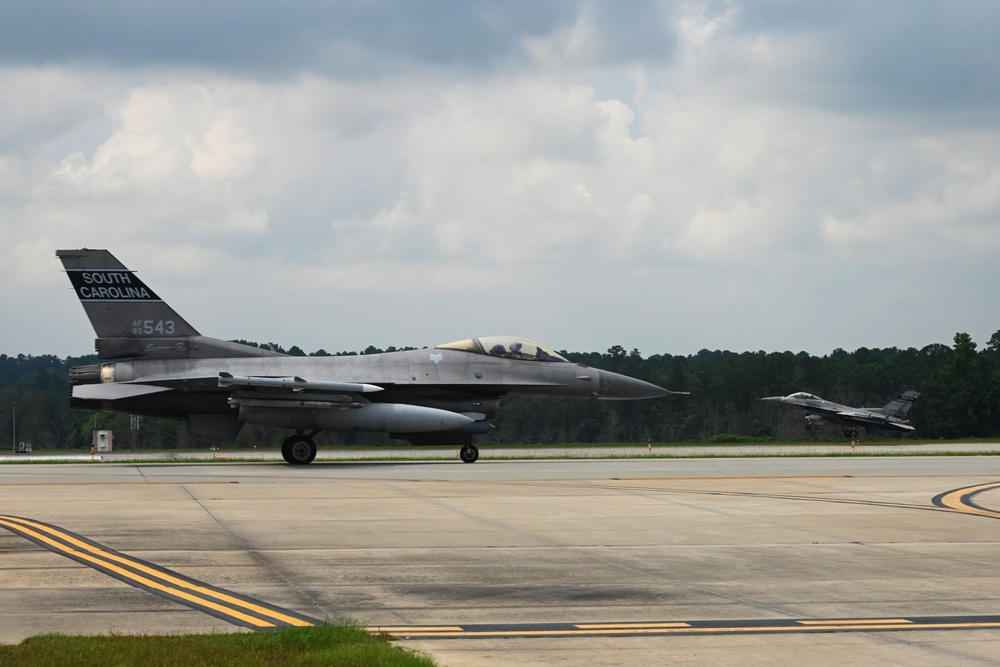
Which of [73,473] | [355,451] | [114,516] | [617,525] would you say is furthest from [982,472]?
[355,451]

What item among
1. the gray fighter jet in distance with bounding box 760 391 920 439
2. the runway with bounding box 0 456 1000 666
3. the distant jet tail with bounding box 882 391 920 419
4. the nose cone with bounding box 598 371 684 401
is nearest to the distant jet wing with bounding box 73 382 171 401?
the runway with bounding box 0 456 1000 666

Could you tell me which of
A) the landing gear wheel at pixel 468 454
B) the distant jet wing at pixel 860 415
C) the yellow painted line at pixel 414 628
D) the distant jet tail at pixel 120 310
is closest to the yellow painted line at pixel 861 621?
the yellow painted line at pixel 414 628

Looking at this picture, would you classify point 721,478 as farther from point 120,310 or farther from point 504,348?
point 120,310

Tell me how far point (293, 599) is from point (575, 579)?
265 cm

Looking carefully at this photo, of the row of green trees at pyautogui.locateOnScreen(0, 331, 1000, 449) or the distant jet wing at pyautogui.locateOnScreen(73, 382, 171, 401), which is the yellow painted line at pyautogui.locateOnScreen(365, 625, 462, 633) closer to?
the distant jet wing at pyautogui.locateOnScreen(73, 382, 171, 401)

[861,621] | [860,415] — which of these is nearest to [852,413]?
[860,415]

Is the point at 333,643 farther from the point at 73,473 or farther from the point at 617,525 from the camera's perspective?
the point at 73,473

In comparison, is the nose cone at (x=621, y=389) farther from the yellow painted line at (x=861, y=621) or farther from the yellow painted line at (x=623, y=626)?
the yellow painted line at (x=623, y=626)

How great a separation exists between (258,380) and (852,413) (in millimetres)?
44544

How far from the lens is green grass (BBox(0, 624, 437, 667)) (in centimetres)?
670

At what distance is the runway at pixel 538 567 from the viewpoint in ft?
25.6

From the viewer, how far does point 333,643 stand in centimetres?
721

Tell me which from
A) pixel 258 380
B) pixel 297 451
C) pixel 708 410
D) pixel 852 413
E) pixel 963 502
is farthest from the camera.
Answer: pixel 708 410

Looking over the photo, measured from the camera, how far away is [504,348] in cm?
2942
